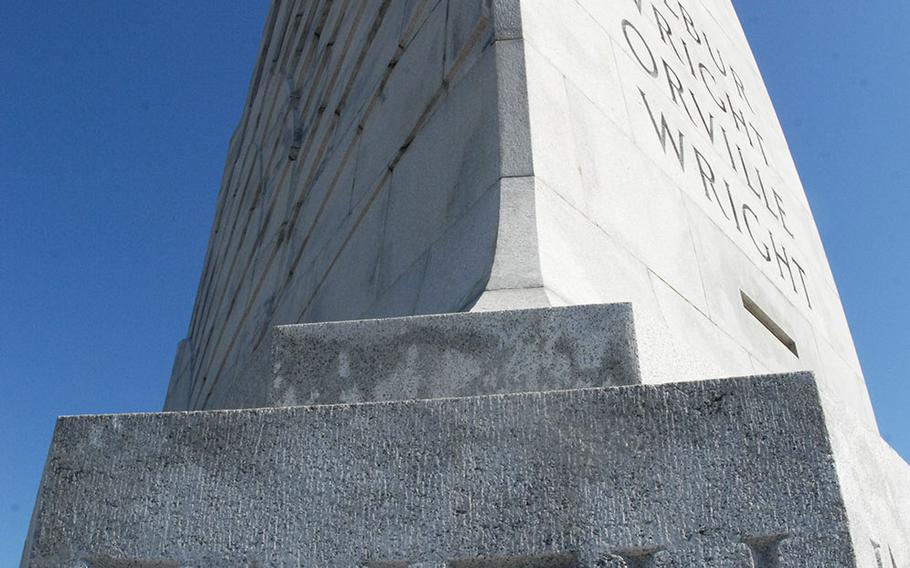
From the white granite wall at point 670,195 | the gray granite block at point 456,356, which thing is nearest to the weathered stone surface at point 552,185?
the white granite wall at point 670,195

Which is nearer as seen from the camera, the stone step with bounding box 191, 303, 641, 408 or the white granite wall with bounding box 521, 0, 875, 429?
the stone step with bounding box 191, 303, 641, 408

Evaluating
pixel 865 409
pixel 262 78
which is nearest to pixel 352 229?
pixel 865 409

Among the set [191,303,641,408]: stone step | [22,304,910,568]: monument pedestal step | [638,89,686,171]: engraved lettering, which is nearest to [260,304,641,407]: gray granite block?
[191,303,641,408]: stone step

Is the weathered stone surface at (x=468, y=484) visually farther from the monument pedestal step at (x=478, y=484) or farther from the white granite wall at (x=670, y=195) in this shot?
the white granite wall at (x=670, y=195)

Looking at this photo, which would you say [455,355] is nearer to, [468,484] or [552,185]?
[468,484]

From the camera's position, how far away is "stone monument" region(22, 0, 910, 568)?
1536 millimetres

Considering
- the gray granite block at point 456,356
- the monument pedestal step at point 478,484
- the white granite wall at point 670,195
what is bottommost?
the monument pedestal step at point 478,484

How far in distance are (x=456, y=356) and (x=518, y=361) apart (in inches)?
6.1

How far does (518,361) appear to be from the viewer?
1.99 m

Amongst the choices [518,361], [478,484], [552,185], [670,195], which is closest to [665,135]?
[670,195]

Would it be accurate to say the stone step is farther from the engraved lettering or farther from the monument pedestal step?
the engraved lettering

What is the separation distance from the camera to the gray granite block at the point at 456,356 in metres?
1.97

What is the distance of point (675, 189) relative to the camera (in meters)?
3.76

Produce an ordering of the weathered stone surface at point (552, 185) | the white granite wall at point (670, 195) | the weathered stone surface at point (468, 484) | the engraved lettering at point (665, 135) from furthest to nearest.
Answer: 1. the engraved lettering at point (665, 135)
2. the white granite wall at point (670, 195)
3. the weathered stone surface at point (552, 185)
4. the weathered stone surface at point (468, 484)
